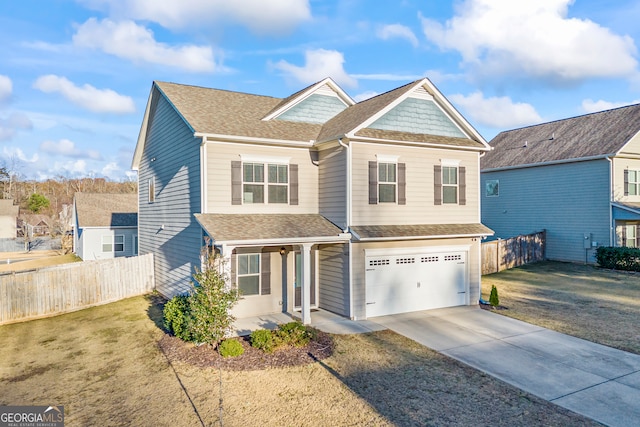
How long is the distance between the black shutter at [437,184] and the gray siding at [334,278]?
4066 millimetres

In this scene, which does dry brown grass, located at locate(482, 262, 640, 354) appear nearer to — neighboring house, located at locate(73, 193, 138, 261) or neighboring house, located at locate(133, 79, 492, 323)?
neighboring house, located at locate(133, 79, 492, 323)

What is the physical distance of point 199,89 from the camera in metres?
16.1

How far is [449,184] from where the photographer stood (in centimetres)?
1488

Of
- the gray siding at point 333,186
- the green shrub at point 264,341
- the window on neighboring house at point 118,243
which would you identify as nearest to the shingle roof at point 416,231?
the gray siding at point 333,186

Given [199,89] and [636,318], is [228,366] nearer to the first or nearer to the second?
[199,89]

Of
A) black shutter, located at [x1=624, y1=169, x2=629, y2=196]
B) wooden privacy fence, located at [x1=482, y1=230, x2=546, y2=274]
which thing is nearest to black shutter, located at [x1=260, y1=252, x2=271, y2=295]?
wooden privacy fence, located at [x1=482, y1=230, x2=546, y2=274]

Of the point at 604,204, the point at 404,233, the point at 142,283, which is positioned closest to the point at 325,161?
the point at 404,233

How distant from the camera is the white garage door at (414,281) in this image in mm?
13266

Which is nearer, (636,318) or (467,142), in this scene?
(636,318)

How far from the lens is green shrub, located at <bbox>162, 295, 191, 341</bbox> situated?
1047cm

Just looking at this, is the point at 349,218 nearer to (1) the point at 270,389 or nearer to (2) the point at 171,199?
(1) the point at 270,389

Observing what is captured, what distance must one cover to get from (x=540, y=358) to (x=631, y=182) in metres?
19.2

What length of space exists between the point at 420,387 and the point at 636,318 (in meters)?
9.43

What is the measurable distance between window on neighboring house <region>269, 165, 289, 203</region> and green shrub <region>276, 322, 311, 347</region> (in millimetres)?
4695
